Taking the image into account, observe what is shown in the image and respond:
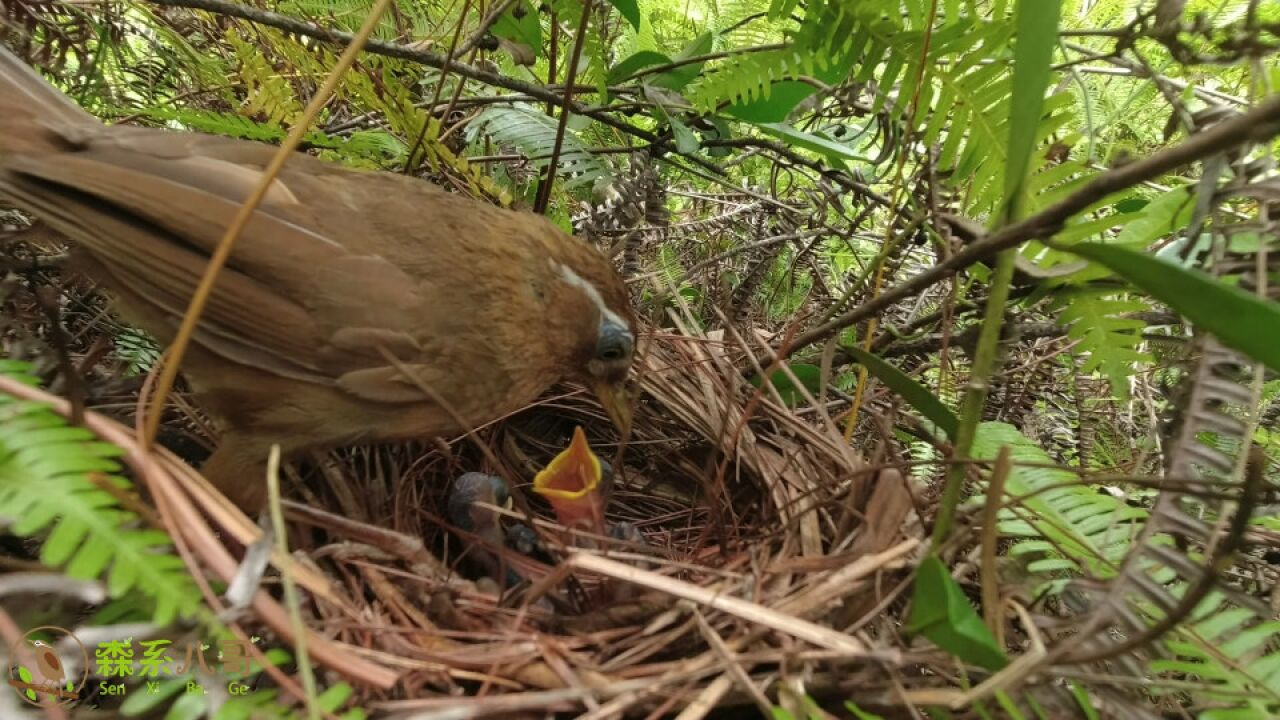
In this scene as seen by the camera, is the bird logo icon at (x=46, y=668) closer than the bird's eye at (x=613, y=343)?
Yes

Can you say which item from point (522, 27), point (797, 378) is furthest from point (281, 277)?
point (797, 378)

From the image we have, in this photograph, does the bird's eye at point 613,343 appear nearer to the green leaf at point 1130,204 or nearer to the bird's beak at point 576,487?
the bird's beak at point 576,487

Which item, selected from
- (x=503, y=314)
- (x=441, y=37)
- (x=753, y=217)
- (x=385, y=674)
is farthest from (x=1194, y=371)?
(x=441, y=37)

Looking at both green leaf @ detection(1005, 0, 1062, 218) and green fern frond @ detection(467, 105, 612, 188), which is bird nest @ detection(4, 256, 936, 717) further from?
green fern frond @ detection(467, 105, 612, 188)

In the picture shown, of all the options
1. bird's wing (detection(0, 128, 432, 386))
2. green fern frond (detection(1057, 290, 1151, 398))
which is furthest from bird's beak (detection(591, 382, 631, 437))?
green fern frond (detection(1057, 290, 1151, 398))

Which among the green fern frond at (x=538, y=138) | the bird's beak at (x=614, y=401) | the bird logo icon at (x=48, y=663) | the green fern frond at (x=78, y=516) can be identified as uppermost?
the green fern frond at (x=538, y=138)

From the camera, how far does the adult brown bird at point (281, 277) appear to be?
1.44 metres

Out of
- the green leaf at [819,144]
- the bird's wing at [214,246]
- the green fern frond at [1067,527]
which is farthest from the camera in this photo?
the green leaf at [819,144]

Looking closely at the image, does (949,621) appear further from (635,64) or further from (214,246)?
(635,64)

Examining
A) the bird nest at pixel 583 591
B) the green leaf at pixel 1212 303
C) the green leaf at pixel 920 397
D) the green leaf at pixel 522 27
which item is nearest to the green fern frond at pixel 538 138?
the green leaf at pixel 522 27

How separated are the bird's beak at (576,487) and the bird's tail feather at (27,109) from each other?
1.29m

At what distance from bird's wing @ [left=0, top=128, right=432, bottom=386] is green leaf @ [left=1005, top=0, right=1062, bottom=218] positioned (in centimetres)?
120

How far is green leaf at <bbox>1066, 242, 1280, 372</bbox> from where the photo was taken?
691mm

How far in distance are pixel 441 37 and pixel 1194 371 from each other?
6.67ft
